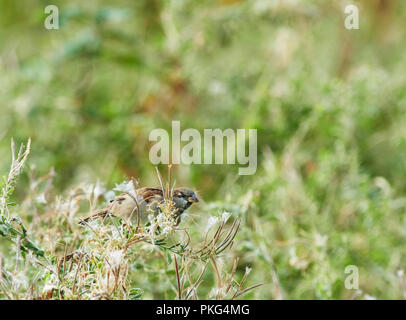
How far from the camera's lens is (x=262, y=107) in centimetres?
300

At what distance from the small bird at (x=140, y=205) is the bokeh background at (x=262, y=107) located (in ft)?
3.03

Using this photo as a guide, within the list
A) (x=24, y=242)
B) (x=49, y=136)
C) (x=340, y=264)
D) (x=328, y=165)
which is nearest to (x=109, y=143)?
(x=49, y=136)

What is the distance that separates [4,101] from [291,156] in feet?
5.43

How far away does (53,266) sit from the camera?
3.90 feet

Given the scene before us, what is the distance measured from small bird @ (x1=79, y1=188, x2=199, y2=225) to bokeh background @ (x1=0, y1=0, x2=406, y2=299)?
0.92 m

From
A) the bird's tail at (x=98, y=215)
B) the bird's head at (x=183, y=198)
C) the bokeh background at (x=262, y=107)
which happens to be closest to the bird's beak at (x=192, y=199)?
the bird's head at (x=183, y=198)

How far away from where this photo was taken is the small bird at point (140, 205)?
118 centimetres

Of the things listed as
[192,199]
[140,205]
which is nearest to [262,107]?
[192,199]

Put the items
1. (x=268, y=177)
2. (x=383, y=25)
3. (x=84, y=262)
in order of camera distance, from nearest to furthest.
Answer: (x=84, y=262), (x=268, y=177), (x=383, y=25)

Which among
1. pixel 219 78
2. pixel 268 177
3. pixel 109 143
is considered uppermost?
pixel 219 78

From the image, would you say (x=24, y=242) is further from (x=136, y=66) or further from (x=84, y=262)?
(x=136, y=66)

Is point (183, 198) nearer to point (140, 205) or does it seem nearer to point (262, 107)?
point (140, 205)

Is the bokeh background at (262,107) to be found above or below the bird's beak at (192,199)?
above

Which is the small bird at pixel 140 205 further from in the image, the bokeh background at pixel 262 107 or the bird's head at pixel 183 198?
the bokeh background at pixel 262 107
